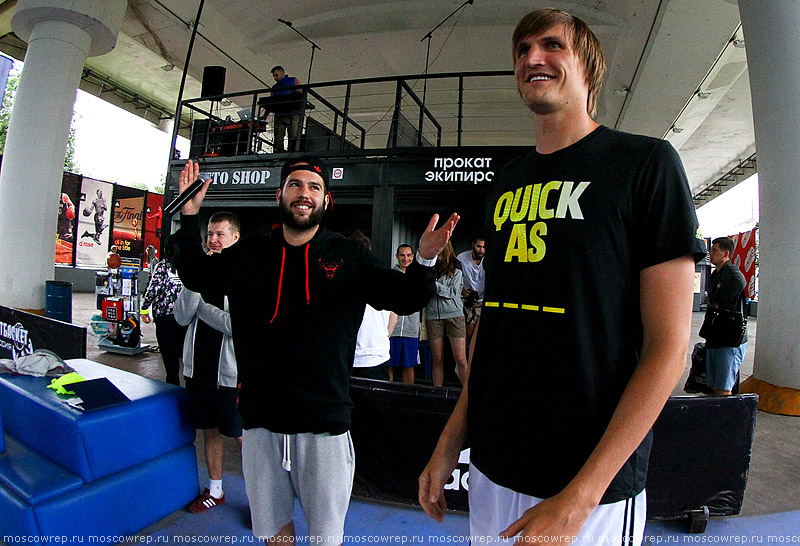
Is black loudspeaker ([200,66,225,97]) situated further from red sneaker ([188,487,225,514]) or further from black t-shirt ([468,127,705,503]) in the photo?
black t-shirt ([468,127,705,503])

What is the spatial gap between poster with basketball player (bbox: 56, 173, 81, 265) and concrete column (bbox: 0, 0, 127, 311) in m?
9.91

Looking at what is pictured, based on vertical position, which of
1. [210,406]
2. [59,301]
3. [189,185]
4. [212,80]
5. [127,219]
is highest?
[212,80]

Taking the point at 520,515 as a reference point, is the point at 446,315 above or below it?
above

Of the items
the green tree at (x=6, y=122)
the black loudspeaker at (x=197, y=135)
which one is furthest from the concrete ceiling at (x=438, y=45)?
the green tree at (x=6, y=122)

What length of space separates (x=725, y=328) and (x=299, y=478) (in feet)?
17.5

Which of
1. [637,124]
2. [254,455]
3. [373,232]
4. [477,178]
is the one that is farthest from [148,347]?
[637,124]

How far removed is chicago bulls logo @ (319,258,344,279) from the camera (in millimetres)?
1995

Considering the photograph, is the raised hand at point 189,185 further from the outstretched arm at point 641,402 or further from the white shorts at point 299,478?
the outstretched arm at point 641,402

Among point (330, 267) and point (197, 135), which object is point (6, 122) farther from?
point (330, 267)

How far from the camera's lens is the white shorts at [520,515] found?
0.92 m

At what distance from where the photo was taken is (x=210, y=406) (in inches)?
116

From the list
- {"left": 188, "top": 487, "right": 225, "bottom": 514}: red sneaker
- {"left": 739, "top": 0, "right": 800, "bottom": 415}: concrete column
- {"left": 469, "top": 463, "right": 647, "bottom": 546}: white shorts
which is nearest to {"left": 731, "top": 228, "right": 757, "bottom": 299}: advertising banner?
{"left": 739, "top": 0, "right": 800, "bottom": 415}: concrete column

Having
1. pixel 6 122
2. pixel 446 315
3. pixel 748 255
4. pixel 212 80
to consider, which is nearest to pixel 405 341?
pixel 446 315

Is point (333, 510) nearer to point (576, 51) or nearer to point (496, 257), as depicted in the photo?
point (496, 257)
